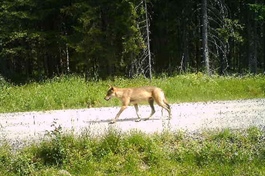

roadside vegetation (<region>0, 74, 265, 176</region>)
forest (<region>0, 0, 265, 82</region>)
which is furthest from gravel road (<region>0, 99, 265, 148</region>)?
forest (<region>0, 0, 265, 82</region>)

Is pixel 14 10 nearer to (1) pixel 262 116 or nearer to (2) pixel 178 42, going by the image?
(2) pixel 178 42

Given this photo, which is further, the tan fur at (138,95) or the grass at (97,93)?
the grass at (97,93)

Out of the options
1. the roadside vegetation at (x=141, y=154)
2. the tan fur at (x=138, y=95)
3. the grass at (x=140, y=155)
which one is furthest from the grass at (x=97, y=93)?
the grass at (x=140, y=155)

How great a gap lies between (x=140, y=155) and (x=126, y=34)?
17681mm

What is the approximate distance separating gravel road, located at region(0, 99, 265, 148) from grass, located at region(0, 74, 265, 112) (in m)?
1.10

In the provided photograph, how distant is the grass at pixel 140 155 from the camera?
7242 mm

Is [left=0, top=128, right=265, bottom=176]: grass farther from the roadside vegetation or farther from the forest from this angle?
the forest

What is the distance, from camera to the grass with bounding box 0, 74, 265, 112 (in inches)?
584

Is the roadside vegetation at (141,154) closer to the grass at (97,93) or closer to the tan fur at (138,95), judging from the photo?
the tan fur at (138,95)

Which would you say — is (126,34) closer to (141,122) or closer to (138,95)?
(138,95)

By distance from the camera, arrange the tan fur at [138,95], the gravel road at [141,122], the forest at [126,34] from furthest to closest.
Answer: the forest at [126,34] < the tan fur at [138,95] < the gravel road at [141,122]

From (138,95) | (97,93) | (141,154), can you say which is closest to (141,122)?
(138,95)

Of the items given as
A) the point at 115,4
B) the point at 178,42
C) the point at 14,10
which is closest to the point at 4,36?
the point at 14,10

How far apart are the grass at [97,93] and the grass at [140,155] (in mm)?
6654
